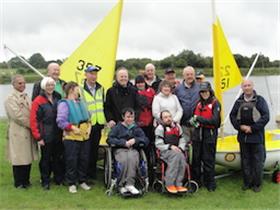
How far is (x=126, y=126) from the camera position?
4953 mm

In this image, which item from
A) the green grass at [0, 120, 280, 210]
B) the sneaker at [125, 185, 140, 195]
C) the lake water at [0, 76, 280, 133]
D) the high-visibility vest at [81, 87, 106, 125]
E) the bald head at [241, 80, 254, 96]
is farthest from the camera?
the lake water at [0, 76, 280, 133]

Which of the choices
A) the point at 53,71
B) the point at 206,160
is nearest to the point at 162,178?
the point at 206,160

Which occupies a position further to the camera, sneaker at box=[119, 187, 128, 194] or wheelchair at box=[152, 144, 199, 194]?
wheelchair at box=[152, 144, 199, 194]

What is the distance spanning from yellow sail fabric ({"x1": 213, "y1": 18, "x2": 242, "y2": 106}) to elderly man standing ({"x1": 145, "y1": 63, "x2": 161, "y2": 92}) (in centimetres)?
109

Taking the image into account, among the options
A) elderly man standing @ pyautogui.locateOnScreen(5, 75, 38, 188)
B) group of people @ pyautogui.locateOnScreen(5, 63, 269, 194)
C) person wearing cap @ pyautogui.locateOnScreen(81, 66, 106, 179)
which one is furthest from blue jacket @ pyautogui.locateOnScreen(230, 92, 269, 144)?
elderly man standing @ pyautogui.locateOnScreen(5, 75, 38, 188)

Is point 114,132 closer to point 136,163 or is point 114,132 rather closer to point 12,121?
point 136,163

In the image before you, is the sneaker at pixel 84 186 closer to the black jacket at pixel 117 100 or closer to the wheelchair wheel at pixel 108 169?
the wheelchair wheel at pixel 108 169

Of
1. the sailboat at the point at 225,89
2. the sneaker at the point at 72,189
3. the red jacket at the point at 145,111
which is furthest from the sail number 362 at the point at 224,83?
the sneaker at the point at 72,189

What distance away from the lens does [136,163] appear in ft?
15.9

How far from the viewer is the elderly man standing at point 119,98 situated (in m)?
5.06

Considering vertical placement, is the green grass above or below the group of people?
below

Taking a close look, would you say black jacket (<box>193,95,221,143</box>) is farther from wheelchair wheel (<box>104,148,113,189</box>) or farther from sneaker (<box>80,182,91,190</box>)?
sneaker (<box>80,182,91,190</box>)

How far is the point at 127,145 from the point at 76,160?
644mm

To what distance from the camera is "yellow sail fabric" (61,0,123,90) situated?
20.9 ft
